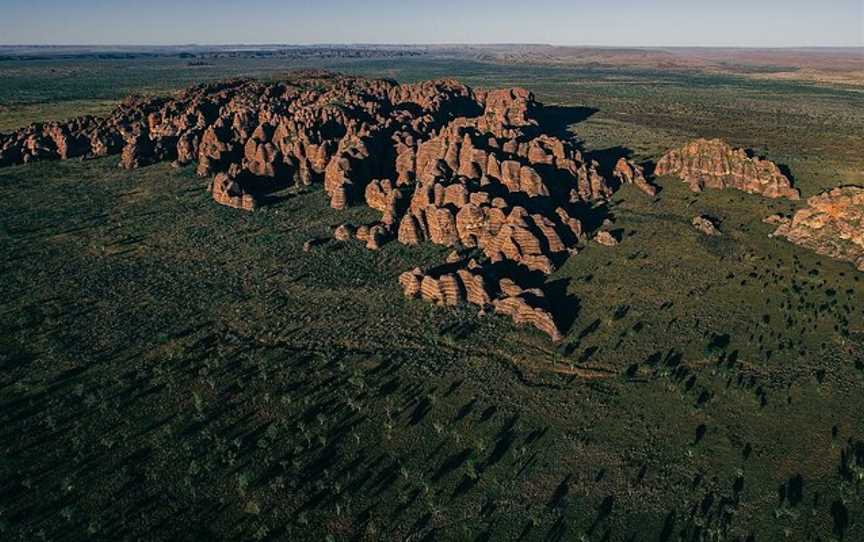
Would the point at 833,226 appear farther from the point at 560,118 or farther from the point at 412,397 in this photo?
the point at 560,118

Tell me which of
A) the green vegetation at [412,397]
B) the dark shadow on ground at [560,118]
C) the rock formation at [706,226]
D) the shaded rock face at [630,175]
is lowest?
the green vegetation at [412,397]

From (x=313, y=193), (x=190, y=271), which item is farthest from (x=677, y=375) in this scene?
(x=313, y=193)

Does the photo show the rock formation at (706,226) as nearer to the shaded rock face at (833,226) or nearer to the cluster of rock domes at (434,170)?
the cluster of rock domes at (434,170)

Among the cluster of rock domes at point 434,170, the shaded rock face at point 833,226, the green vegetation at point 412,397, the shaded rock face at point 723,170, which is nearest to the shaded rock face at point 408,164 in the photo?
the cluster of rock domes at point 434,170

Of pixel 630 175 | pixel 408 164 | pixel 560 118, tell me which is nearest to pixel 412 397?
pixel 408 164

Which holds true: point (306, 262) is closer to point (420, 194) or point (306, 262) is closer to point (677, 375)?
point (420, 194)
